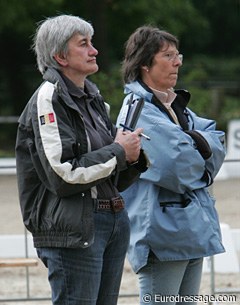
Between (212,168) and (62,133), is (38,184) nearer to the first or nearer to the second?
(62,133)

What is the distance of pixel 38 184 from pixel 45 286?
170 inches

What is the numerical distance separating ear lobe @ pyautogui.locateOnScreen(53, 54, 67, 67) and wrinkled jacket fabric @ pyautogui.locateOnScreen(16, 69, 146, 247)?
57 millimetres

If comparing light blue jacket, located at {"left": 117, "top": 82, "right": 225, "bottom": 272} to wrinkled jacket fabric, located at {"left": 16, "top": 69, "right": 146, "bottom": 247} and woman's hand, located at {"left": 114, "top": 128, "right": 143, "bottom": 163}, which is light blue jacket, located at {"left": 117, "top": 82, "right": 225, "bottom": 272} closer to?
woman's hand, located at {"left": 114, "top": 128, "right": 143, "bottom": 163}

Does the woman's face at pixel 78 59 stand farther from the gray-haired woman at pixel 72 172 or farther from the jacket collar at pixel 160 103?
the jacket collar at pixel 160 103

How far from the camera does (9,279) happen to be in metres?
8.57

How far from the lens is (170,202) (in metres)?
4.66

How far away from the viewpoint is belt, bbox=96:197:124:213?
4031 mm

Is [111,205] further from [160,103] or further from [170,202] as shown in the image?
[160,103]

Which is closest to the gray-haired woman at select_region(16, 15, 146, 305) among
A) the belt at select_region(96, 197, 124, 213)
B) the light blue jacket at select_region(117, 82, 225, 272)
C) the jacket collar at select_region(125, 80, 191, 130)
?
the belt at select_region(96, 197, 124, 213)

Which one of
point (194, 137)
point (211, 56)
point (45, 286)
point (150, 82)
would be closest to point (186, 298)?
point (194, 137)

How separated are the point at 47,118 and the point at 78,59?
1.13 feet

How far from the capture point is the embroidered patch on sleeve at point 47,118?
12.8 feet

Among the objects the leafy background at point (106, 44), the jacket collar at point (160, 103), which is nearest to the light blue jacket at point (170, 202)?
the jacket collar at point (160, 103)

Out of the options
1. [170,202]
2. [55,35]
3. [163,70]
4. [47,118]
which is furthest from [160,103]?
[47,118]
